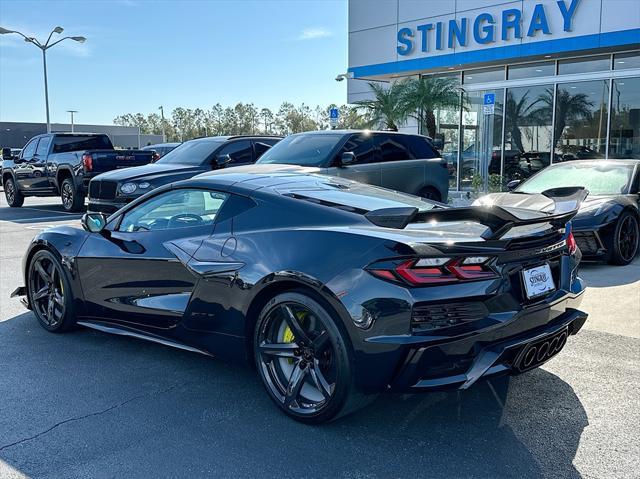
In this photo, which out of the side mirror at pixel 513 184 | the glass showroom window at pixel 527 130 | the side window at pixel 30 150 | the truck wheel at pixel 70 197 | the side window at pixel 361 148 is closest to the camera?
the side mirror at pixel 513 184

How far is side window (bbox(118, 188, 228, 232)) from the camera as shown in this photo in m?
4.19

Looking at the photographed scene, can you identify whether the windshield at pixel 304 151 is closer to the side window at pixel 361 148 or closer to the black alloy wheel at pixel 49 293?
the side window at pixel 361 148

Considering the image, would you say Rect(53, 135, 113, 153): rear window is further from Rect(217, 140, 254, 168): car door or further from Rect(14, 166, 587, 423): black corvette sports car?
Rect(14, 166, 587, 423): black corvette sports car

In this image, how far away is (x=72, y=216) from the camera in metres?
14.4

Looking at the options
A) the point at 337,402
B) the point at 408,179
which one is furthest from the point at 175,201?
the point at 408,179

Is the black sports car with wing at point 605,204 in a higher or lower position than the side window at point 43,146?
lower

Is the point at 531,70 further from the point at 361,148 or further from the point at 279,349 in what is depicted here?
the point at 279,349

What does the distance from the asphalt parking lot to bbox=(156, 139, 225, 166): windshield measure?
6.59m

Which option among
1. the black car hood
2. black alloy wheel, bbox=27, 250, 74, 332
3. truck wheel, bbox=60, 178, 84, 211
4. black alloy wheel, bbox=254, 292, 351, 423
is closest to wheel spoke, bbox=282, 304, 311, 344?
black alloy wheel, bbox=254, 292, 351, 423

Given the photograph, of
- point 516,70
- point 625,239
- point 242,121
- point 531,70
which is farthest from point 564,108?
point 242,121

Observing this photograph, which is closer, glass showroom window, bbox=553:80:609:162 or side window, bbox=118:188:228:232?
side window, bbox=118:188:228:232

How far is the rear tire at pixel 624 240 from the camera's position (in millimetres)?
7887

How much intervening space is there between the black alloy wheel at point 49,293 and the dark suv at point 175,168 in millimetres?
4627

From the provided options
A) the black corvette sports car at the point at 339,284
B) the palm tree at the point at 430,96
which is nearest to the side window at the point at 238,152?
the black corvette sports car at the point at 339,284
